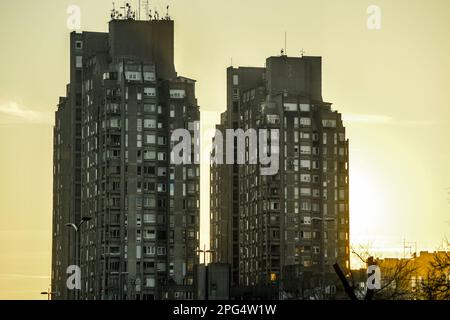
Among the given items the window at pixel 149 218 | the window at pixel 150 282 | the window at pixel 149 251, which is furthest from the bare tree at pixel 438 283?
the window at pixel 149 218

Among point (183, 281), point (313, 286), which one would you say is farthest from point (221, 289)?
point (183, 281)

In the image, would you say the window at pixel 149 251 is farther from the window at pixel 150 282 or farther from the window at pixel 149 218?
the window at pixel 150 282

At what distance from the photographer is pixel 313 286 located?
172875 millimetres

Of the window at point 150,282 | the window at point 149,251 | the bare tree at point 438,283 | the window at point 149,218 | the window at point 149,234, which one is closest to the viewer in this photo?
the bare tree at point 438,283

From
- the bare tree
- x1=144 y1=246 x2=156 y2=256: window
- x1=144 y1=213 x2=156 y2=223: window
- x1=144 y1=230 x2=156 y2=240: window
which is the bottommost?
the bare tree

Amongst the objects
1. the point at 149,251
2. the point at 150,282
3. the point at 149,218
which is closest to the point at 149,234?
the point at 149,218

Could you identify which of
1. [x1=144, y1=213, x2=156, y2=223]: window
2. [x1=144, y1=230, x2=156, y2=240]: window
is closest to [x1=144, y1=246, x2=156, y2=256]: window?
[x1=144, y1=230, x2=156, y2=240]: window

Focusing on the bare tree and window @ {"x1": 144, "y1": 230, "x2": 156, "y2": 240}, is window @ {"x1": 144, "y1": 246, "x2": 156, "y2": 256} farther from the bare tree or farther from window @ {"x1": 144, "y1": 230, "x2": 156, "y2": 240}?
the bare tree

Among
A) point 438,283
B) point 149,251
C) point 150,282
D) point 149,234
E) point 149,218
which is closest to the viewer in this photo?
point 438,283

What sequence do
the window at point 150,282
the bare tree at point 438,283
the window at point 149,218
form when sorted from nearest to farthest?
the bare tree at point 438,283
the window at point 150,282
the window at point 149,218

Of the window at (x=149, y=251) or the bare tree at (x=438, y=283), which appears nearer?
the bare tree at (x=438, y=283)

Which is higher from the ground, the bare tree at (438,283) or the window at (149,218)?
the window at (149,218)

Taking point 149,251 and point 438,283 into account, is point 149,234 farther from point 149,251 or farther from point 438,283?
point 438,283

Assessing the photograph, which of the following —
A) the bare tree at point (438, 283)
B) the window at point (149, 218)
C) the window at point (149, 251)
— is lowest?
the bare tree at point (438, 283)
